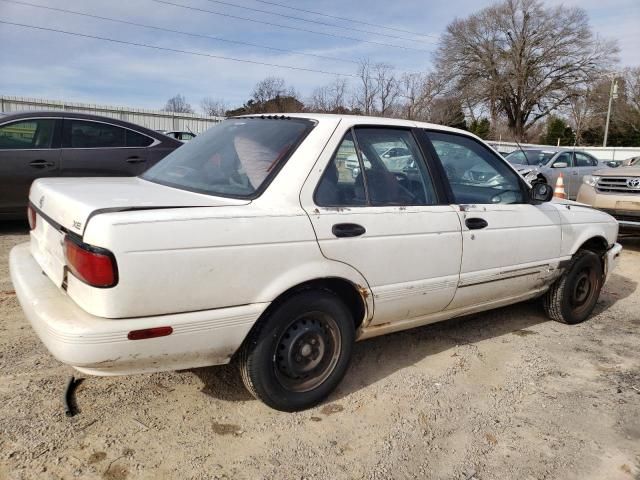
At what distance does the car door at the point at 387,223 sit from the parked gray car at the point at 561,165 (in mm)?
10364

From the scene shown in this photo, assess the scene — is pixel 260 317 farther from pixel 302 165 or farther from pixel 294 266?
pixel 302 165

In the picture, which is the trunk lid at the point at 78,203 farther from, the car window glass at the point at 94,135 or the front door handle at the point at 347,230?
the car window glass at the point at 94,135

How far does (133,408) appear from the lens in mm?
2854

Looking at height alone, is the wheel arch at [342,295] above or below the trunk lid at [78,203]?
below

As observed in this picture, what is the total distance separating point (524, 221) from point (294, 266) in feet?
Answer: 6.62

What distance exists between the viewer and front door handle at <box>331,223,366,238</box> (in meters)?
2.81

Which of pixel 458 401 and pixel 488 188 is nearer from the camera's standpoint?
pixel 458 401

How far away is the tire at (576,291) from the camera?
173 inches

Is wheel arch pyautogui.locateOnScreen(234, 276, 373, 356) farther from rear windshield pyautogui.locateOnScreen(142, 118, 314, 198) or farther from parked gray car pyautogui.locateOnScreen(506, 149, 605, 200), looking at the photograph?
parked gray car pyautogui.locateOnScreen(506, 149, 605, 200)

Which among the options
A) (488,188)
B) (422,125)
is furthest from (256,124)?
(488,188)

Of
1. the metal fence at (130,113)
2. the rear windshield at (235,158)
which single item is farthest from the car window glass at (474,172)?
the metal fence at (130,113)

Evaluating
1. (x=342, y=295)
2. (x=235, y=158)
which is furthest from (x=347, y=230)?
(x=235, y=158)

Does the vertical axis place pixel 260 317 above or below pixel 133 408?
above

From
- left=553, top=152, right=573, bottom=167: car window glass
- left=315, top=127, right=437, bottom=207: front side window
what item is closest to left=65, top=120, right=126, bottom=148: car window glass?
left=315, top=127, right=437, bottom=207: front side window
